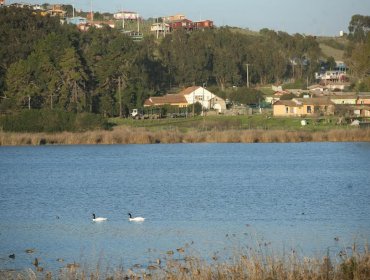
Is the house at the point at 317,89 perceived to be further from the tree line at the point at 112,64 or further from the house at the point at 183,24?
the house at the point at 183,24

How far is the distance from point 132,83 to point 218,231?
68.1 metres

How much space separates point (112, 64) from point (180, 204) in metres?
58.0

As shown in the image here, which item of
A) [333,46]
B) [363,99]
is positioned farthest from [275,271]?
[333,46]

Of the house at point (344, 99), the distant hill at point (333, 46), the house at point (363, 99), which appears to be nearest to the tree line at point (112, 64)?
the house at point (363, 99)

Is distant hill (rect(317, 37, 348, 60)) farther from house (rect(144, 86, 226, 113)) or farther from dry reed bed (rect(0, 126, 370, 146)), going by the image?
dry reed bed (rect(0, 126, 370, 146))

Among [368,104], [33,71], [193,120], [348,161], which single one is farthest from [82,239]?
[368,104]

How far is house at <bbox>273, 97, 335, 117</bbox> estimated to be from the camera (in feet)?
289

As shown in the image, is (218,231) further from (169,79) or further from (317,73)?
(317,73)

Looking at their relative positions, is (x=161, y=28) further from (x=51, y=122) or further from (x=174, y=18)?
(x=51, y=122)

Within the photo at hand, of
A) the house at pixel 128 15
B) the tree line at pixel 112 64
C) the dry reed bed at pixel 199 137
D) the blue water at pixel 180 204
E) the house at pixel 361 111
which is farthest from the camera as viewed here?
the house at pixel 128 15

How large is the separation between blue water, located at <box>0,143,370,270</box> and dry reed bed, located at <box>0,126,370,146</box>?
410 centimetres

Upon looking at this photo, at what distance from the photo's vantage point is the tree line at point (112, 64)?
8606 cm

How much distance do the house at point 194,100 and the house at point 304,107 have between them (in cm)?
733

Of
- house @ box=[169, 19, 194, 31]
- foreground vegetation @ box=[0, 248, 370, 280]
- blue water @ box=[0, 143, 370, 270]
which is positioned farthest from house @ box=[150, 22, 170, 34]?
foreground vegetation @ box=[0, 248, 370, 280]
